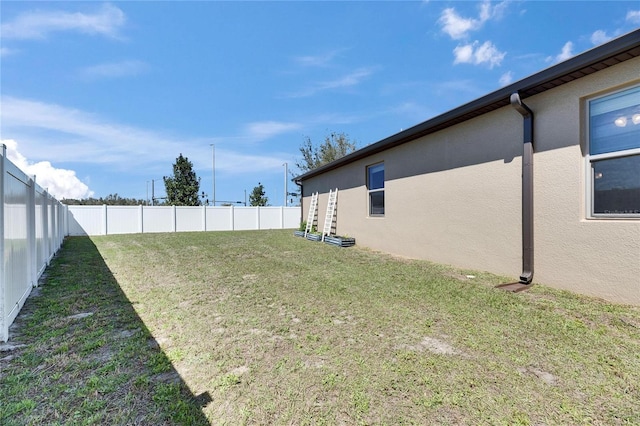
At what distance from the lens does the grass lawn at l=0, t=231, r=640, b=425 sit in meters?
1.68

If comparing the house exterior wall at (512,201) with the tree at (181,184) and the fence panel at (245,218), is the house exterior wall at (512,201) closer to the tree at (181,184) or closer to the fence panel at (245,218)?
the fence panel at (245,218)

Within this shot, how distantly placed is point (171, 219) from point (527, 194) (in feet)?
57.9

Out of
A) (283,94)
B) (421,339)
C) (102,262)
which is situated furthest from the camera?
(283,94)

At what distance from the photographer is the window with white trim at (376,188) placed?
8336 millimetres

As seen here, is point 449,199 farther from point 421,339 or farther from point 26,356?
point 26,356

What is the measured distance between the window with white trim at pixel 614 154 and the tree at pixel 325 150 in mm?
20460

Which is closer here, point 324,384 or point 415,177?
point 324,384

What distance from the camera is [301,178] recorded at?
1392 cm

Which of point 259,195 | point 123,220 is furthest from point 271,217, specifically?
point 259,195

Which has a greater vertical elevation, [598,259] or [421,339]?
[598,259]

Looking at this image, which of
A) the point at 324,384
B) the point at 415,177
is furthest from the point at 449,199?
the point at 324,384

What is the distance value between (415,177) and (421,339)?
4.90 metres

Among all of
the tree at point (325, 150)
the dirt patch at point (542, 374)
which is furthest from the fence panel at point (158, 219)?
the dirt patch at point (542, 374)

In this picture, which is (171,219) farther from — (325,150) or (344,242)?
(325,150)
